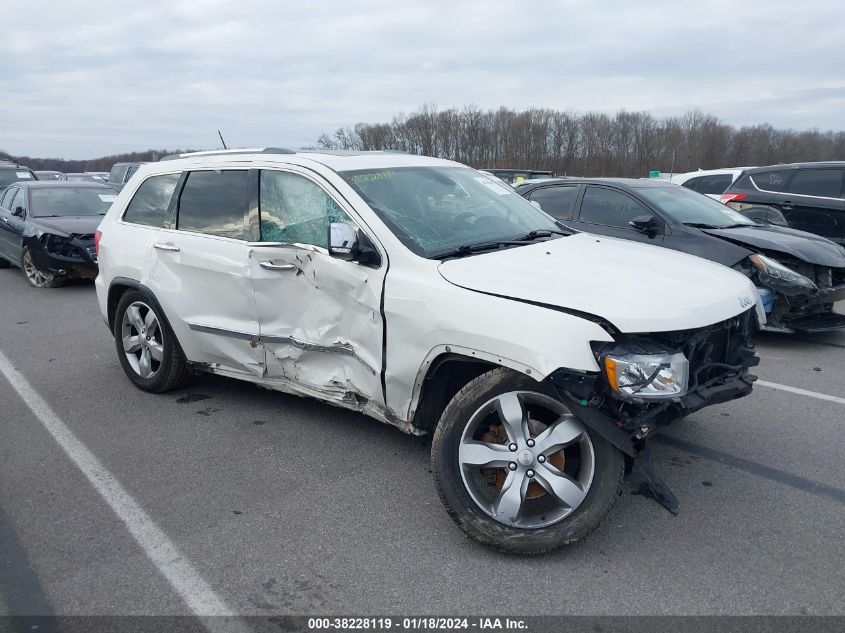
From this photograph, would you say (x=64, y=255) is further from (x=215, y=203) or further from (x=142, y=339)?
(x=215, y=203)

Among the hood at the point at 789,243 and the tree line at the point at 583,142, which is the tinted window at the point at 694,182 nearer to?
the hood at the point at 789,243

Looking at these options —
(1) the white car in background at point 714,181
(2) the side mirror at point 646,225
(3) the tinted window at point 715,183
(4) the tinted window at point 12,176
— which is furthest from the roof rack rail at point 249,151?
(4) the tinted window at point 12,176

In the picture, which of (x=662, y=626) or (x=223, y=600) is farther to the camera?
(x=223, y=600)

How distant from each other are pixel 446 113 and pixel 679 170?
16.6 metres

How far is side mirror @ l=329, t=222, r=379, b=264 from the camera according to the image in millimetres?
3709

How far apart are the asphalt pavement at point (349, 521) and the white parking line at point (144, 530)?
0.05 ft

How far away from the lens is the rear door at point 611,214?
7.41 meters

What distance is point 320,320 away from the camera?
4070 millimetres

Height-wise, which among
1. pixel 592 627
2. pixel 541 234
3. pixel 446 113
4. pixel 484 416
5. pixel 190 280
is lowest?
pixel 592 627

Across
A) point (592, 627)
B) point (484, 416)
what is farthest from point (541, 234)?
point (592, 627)

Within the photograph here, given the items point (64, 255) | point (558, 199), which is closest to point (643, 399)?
point (558, 199)

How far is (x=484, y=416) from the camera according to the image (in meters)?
3.25

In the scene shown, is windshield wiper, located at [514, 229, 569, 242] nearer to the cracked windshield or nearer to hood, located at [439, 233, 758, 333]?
the cracked windshield

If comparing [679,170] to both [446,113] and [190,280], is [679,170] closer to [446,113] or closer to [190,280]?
[446,113]
